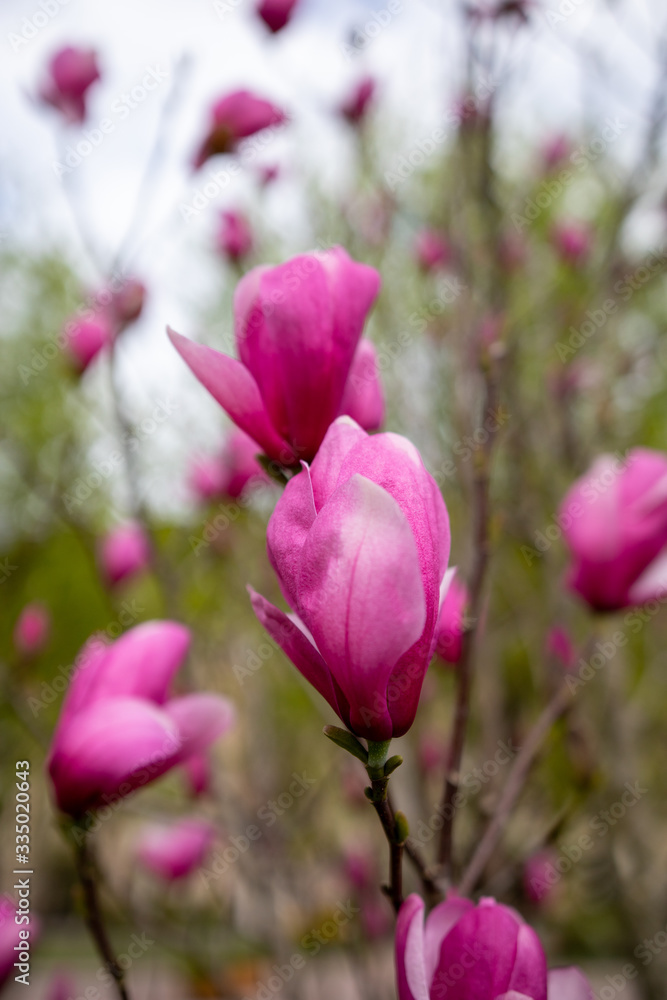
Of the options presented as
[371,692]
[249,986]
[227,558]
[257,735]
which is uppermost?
[371,692]

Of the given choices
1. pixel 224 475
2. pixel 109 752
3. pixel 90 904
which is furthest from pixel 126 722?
pixel 224 475

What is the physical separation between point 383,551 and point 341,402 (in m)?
0.23

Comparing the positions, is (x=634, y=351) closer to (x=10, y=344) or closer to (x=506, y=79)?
(x=506, y=79)

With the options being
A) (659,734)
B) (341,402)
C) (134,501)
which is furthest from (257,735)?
(659,734)

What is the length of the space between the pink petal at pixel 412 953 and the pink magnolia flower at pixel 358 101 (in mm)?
2518

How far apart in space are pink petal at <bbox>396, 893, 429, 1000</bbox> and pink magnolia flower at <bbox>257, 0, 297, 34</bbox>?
186 cm

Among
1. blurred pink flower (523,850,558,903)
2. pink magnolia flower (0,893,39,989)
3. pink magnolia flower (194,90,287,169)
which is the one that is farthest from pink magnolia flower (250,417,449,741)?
blurred pink flower (523,850,558,903)

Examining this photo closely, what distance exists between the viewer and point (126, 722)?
26.3 inches

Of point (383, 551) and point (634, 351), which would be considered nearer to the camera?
point (383, 551)

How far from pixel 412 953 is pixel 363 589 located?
0.25 meters

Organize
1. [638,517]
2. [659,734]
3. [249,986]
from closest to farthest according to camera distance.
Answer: [638,517], [249,986], [659,734]

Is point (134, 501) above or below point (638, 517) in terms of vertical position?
above

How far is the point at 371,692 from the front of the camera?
466 mm

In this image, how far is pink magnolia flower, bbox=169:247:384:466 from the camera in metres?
0.61
